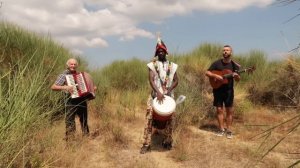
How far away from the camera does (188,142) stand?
8461mm

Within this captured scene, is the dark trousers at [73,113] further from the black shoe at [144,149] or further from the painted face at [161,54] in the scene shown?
the painted face at [161,54]

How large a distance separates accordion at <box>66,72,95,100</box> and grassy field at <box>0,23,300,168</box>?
43cm

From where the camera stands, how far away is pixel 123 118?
10.3m

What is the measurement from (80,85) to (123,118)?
2723 mm

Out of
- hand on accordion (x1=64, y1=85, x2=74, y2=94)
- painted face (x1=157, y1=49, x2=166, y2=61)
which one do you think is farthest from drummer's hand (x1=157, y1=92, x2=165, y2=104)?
hand on accordion (x1=64, y1=85, x2=74, y2=94)

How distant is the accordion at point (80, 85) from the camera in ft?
25.3

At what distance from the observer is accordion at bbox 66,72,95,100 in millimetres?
7727

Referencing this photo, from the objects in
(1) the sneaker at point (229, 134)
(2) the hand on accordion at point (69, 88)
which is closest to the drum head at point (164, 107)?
(2) the hand on accordion at point (69, 88)

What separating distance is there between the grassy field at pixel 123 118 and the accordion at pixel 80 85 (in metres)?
0.43

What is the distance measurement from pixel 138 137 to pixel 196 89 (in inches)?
114

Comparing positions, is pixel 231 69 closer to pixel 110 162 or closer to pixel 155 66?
pixel 155 66

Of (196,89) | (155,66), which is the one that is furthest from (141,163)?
(196,89)

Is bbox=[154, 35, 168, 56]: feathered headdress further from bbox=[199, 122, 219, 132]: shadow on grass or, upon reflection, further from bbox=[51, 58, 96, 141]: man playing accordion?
bbox=[199, 122, 219, 132]: shadow on grass

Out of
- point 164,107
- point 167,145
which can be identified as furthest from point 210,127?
point 164,107
